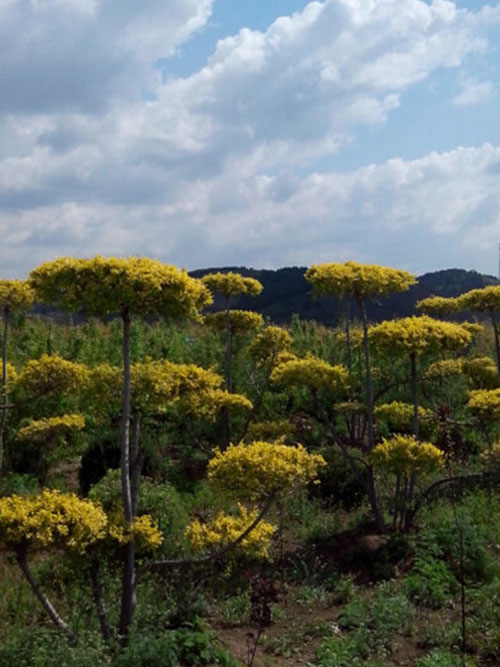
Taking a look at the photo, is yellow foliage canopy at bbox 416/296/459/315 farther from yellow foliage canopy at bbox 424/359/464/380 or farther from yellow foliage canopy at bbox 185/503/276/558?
yellow foliage canopy at bbox 185/503/276/558

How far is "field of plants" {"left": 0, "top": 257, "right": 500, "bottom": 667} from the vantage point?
5441 mm

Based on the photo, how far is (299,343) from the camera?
1905 centimetres

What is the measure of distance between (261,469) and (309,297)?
54.1 meters

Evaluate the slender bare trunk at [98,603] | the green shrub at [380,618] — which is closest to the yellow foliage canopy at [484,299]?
the green shrub at [380,618]

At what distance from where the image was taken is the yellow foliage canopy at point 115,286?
17.5ft

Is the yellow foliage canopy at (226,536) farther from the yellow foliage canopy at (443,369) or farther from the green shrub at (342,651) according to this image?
the yellow foliage canopy at (443,369)

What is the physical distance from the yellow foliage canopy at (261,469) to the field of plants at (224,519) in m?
0.02

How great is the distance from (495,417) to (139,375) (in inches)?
233

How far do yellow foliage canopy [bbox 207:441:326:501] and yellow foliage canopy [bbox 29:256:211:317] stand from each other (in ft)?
3.98

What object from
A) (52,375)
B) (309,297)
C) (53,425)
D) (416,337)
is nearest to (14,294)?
(53,425)

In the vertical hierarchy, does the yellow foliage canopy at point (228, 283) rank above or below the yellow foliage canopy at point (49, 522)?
above

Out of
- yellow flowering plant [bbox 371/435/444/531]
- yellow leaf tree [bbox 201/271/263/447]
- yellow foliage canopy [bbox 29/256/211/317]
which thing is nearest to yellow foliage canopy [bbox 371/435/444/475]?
yellow flowering plant [bbox 371/435/444/531]

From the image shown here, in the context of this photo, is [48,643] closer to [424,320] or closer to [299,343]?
[424,320]

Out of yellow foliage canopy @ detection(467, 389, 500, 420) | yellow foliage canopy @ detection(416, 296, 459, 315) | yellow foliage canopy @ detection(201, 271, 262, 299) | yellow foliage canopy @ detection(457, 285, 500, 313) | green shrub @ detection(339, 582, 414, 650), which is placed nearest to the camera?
green shrub @ detection(339, 582, 414, 650)
